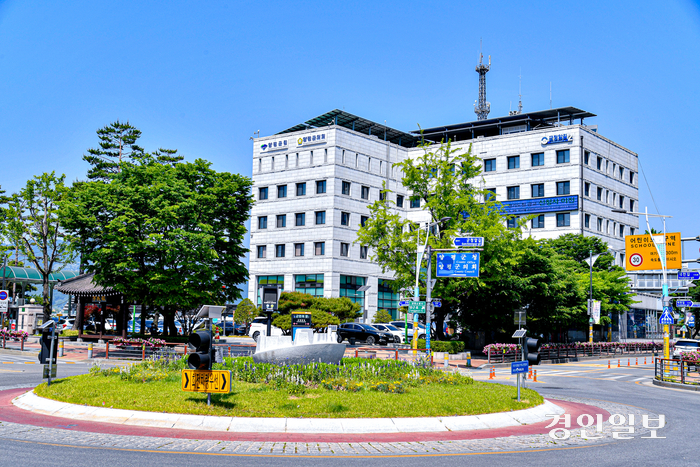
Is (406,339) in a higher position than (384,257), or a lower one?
lower

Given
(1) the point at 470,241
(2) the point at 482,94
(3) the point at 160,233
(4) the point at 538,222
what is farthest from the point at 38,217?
(2) the point at 482,94

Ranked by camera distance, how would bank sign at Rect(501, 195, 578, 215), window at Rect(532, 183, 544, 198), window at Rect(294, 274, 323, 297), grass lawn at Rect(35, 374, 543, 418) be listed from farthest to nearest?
window at Rect(532, 183, 544, 198) < window at Rect(294, 274, 323, 297) < bank sign at Rect(501, 195, 578, 215) < grass lawn at Rect(35, 374, 543, 418)

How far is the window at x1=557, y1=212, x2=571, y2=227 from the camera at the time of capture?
68562mm

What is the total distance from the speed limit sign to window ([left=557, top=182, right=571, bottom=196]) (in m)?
35.7

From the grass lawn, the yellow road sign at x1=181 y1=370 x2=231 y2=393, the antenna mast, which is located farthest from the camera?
the antenna mast

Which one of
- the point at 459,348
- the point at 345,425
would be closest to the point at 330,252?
the point at 459,348

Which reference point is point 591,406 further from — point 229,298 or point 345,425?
point 229,298

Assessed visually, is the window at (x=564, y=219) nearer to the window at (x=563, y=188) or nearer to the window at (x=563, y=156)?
the window at (x=563, y=188)

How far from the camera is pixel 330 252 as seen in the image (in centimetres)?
6738

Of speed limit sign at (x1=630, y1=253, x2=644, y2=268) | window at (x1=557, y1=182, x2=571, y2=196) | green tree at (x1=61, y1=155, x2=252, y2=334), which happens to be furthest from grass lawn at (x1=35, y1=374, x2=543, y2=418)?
window at (x1=557, y1=182, x2=571, y2=196)

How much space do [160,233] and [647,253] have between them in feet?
92.3

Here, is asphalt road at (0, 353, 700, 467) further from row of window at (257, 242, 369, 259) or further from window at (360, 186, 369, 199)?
window at (360, 186, 369, 199)

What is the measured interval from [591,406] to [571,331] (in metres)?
52.5

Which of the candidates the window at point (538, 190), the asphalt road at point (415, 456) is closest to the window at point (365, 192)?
the window at point (538, 190)
